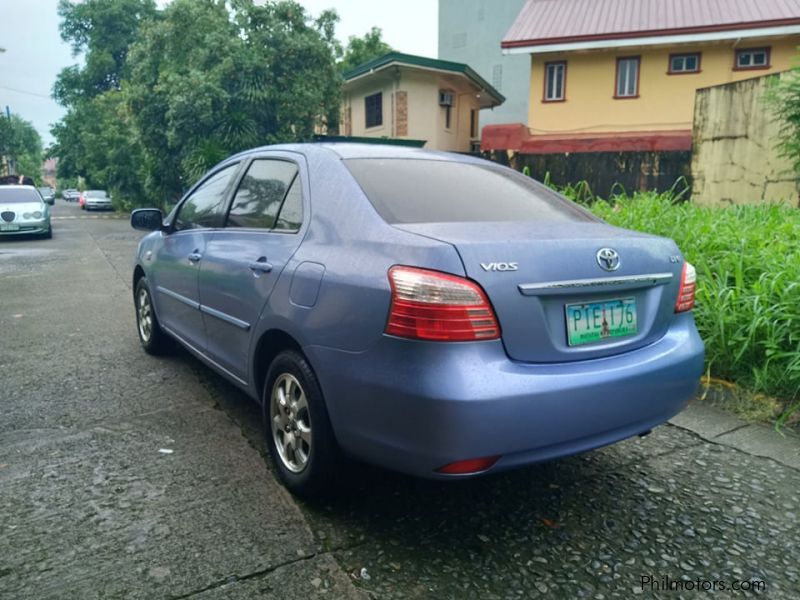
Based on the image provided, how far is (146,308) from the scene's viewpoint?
496 centimetres

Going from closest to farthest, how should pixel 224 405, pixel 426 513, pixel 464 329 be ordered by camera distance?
pixel 464 329
pixel 426 513
pixel 224 405

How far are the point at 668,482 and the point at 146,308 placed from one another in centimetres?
391

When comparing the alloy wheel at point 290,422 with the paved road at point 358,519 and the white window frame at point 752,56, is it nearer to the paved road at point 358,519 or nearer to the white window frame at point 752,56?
the paved road at point 358,519

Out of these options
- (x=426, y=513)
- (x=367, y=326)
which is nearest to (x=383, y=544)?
(x=426, y=513)

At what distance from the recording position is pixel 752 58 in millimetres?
18547

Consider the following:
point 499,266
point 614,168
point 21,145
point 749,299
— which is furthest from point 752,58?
point 21,145

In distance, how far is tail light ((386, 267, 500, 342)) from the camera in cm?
206

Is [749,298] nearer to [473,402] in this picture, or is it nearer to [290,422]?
[473,402]

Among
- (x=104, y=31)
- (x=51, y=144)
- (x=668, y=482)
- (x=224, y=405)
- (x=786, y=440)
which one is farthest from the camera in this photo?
(x=51, y=144)

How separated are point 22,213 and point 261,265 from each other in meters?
16.1

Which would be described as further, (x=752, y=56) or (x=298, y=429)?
(x=752, y=56)

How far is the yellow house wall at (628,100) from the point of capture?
18.7 meters

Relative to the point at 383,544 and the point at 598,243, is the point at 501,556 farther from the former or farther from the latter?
the point at 598,243

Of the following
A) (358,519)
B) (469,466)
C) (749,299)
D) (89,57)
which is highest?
(89,57)
